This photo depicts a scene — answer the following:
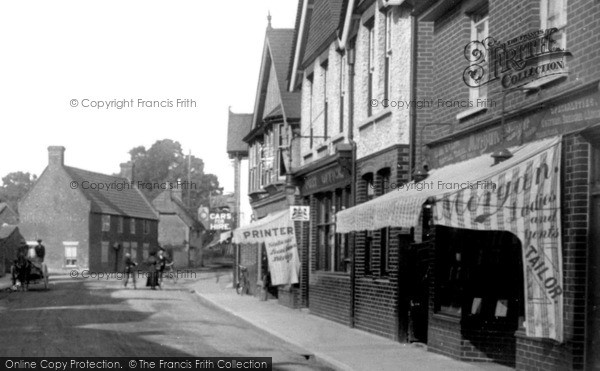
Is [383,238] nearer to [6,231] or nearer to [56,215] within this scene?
[6,231]

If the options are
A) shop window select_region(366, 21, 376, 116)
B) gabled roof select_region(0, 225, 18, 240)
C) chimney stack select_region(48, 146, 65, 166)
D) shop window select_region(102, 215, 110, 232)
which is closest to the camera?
shop window select_region(366, 21, 376, 116)

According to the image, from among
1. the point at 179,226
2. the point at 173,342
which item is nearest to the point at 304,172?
Result: the point at 173,342

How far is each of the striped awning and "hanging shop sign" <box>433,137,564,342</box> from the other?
0.44 ft

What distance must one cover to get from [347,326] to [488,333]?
271 inches

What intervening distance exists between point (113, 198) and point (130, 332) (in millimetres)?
64349

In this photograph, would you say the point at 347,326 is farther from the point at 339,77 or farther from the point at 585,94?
the point at 585,94

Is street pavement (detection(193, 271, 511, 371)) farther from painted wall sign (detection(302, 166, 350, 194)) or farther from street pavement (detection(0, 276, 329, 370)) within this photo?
painted wall sign (detection(302, 166, 350, 194))

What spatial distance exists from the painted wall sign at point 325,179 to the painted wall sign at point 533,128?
602 centimetres

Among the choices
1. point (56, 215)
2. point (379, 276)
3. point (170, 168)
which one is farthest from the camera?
point (170, 168)

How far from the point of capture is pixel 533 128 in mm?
11781

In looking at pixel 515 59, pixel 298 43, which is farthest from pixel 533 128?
pixel 298 43

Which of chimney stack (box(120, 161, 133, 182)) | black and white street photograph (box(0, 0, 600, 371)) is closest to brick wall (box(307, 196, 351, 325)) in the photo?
black and white street photograph (box(0, 0, 600, 371))

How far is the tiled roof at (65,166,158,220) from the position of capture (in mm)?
74750

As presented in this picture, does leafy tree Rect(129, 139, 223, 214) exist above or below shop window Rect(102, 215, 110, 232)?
above
